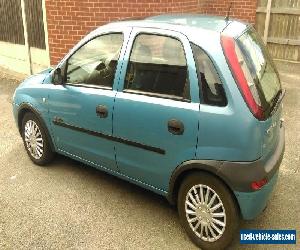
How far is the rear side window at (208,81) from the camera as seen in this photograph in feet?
9.77

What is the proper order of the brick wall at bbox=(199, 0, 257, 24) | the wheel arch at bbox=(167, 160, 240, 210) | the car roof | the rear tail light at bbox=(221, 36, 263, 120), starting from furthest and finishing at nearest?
1. the brick wall at bbox=(199, 0, 257, 24)
2. the car roof
3. the wheel arch at bbox=(167, 160, 240, 210)
4. the rear tail light at bbox=(221, 36, 263, 120)

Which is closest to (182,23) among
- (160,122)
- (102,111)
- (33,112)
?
(160,122)

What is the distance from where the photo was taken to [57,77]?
420 cm

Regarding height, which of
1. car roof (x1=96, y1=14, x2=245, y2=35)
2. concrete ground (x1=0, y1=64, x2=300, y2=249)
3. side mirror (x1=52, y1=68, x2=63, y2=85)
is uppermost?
car roof (x1=96, y1=14, x2=245, y2=35)

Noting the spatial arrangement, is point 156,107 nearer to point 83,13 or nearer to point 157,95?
point 157,95

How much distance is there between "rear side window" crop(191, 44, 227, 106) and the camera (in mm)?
2979

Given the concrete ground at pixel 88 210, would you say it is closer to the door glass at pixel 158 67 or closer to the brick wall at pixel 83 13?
the door glass at pixel 158 67

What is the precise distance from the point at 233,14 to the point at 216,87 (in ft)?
23.6

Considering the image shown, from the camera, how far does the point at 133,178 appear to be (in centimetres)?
378

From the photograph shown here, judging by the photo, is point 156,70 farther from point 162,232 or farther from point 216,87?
point 162,232

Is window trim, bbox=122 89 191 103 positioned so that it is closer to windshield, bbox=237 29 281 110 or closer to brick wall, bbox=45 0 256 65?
windshield, bbox=237 29 281 110

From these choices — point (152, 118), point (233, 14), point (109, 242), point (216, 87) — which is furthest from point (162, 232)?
point (233, 14)

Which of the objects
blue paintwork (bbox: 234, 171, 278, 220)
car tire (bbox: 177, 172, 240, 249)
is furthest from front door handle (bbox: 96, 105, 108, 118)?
blue paintwork (bbox: 234, 171, 278, 220)

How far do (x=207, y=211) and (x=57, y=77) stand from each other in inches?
90.5
